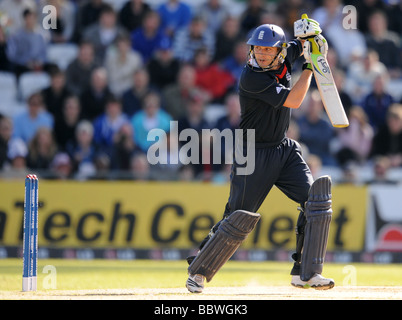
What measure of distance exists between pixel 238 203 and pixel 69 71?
8.11 meters

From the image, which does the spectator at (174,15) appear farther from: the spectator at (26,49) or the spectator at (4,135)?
the spectator at (4,135)

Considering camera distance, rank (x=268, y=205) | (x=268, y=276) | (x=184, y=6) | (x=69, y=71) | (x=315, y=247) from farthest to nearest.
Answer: (x=184, y=6) → (x=69, y=71) → (x=268, y=205) → (x=268, y=276) → (x=315, y=247)

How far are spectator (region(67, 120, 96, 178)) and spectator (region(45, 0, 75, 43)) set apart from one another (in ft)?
8.17

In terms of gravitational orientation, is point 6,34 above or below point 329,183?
above

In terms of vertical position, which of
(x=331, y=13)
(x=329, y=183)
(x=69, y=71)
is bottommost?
(x=329, y=183)

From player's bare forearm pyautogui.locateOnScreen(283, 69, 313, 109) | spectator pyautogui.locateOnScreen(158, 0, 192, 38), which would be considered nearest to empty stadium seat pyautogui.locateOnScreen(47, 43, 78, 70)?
spectator pyautogui.locateOnScreen(158, 0, 192, 38)

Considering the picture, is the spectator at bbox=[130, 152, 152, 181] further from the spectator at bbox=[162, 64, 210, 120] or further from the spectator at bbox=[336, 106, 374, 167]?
the spectator at bbox=[336, 106, 374, 167]

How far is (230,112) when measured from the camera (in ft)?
45.1

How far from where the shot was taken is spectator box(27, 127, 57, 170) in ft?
43.2

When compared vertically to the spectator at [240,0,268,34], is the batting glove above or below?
below

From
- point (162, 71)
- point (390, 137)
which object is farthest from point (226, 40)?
point (390, 137)

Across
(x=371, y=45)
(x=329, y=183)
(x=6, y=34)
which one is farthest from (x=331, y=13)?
(x=329, y=183)

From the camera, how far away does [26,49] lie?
14.9 meters

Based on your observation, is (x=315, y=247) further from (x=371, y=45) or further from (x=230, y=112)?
(x=371, y=45)
